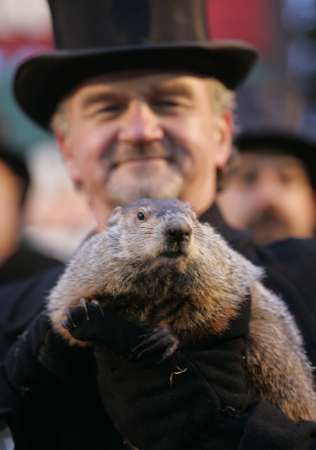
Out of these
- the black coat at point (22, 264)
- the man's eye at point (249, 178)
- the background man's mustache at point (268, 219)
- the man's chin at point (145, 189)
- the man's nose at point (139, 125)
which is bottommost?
the black coat at point (22, 264)

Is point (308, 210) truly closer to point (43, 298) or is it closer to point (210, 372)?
point (43, 298)

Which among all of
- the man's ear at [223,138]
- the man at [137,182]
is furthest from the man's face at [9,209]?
the man's ear at [223,138]

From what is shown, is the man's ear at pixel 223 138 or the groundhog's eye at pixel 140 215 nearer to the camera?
the groundhog's eye at pixel 140 215

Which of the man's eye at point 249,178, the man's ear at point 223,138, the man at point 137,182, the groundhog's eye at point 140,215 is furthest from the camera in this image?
the man's eye at point 249,178

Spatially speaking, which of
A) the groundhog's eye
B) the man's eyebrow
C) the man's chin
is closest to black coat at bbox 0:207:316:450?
the man's chin

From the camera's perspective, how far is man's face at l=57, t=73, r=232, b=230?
12.2 ft

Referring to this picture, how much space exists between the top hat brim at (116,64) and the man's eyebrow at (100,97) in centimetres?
10

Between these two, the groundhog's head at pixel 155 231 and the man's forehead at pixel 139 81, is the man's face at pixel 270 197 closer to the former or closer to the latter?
the man's forehead at pixel 139 81

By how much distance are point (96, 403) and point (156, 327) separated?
529 mm

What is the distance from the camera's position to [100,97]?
3846mm

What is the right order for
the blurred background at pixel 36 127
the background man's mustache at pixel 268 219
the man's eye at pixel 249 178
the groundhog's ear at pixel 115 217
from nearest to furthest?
the groundhog's ear at pixel 115 217
the background man's mustache at pixel 268 219
the man's eye at pixel 249 178
the blurred background at pixel 36 127

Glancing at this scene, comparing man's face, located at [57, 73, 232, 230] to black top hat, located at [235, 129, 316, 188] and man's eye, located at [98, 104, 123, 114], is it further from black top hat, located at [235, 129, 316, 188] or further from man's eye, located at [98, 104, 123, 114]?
black top hat, located at [235, 129, 316, 188]

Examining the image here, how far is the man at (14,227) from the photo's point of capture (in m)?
5.87

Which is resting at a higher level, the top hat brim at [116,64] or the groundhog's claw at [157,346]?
the top hat brim at [116,64]
